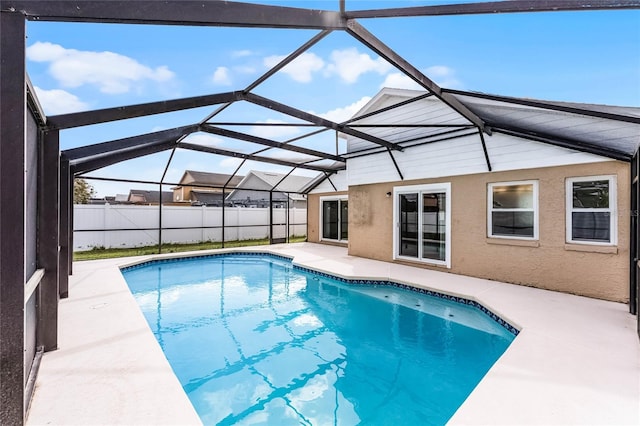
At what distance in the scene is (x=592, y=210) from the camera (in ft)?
17.4

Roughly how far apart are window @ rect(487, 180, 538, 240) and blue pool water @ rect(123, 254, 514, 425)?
2245 millimetres

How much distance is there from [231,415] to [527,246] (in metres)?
6.32

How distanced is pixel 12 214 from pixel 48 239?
1.58 metres

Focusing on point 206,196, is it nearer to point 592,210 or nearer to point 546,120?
point 546,120

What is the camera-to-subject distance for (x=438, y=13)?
2.88m

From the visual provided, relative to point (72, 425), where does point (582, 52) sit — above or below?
above

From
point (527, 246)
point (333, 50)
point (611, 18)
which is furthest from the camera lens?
point (527, 246)

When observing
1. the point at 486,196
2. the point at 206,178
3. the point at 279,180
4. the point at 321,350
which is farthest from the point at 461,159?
the point at 206,178

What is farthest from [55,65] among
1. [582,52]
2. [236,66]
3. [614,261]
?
[614,261]

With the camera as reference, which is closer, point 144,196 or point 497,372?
point 497,372

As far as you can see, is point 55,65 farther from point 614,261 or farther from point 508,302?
point 614,261

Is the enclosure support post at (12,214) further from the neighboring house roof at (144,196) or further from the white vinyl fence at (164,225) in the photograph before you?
the neighboring house roof at (144,196)

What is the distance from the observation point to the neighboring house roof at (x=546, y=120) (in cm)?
404

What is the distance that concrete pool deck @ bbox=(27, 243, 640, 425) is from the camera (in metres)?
2.21
